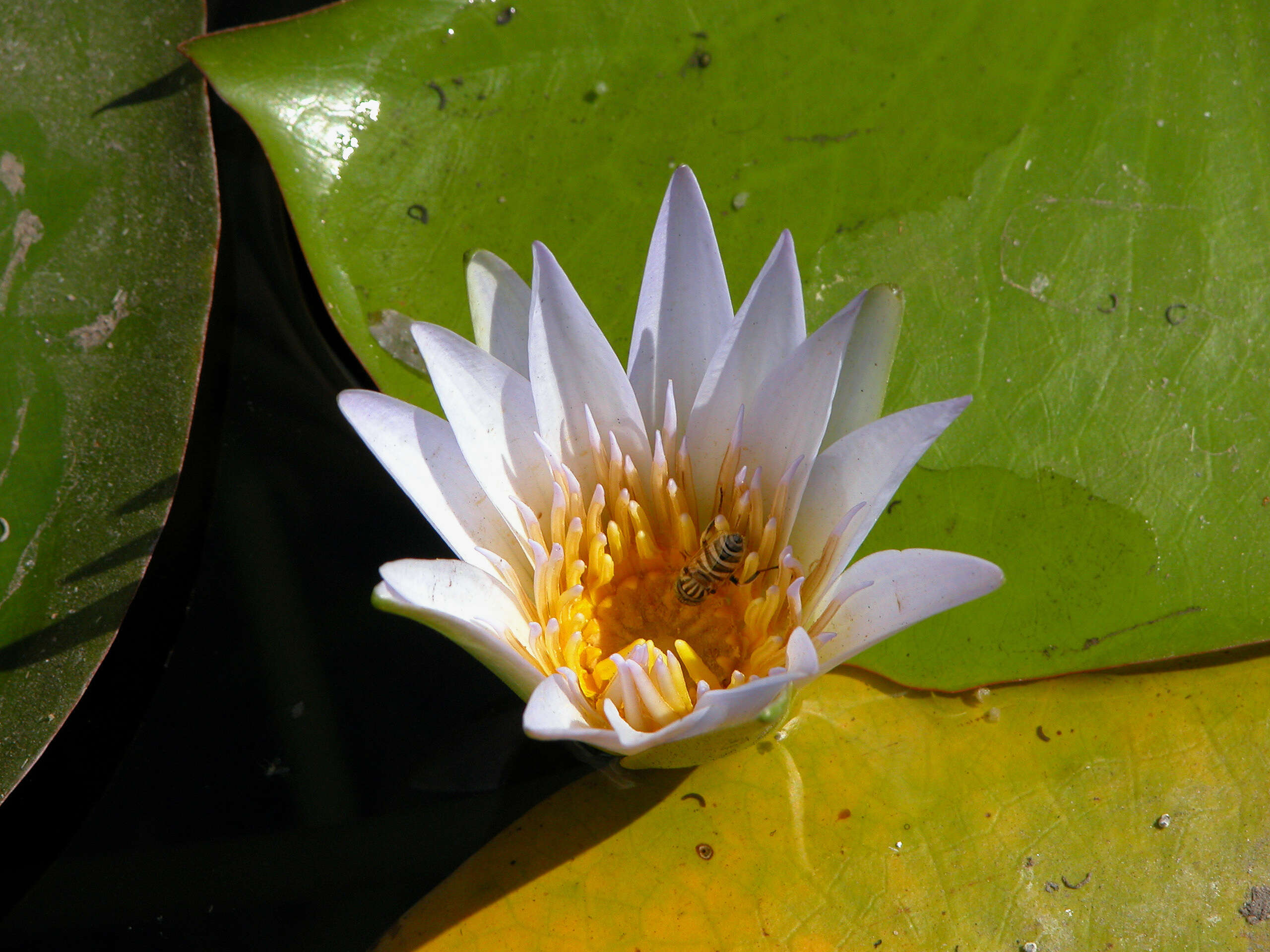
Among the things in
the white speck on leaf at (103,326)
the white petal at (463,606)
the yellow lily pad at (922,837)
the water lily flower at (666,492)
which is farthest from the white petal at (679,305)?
the white speck on leaf at (103,326)

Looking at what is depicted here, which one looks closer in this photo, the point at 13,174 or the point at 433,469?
the point at 433,469

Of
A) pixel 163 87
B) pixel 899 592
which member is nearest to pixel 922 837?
pixel 899 592

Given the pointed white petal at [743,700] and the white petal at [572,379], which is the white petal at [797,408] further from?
the pointed white petal at [743,700]

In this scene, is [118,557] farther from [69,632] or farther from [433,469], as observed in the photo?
[433,469]

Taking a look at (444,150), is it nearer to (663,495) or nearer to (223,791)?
(663,495)

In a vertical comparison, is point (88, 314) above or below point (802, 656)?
above
